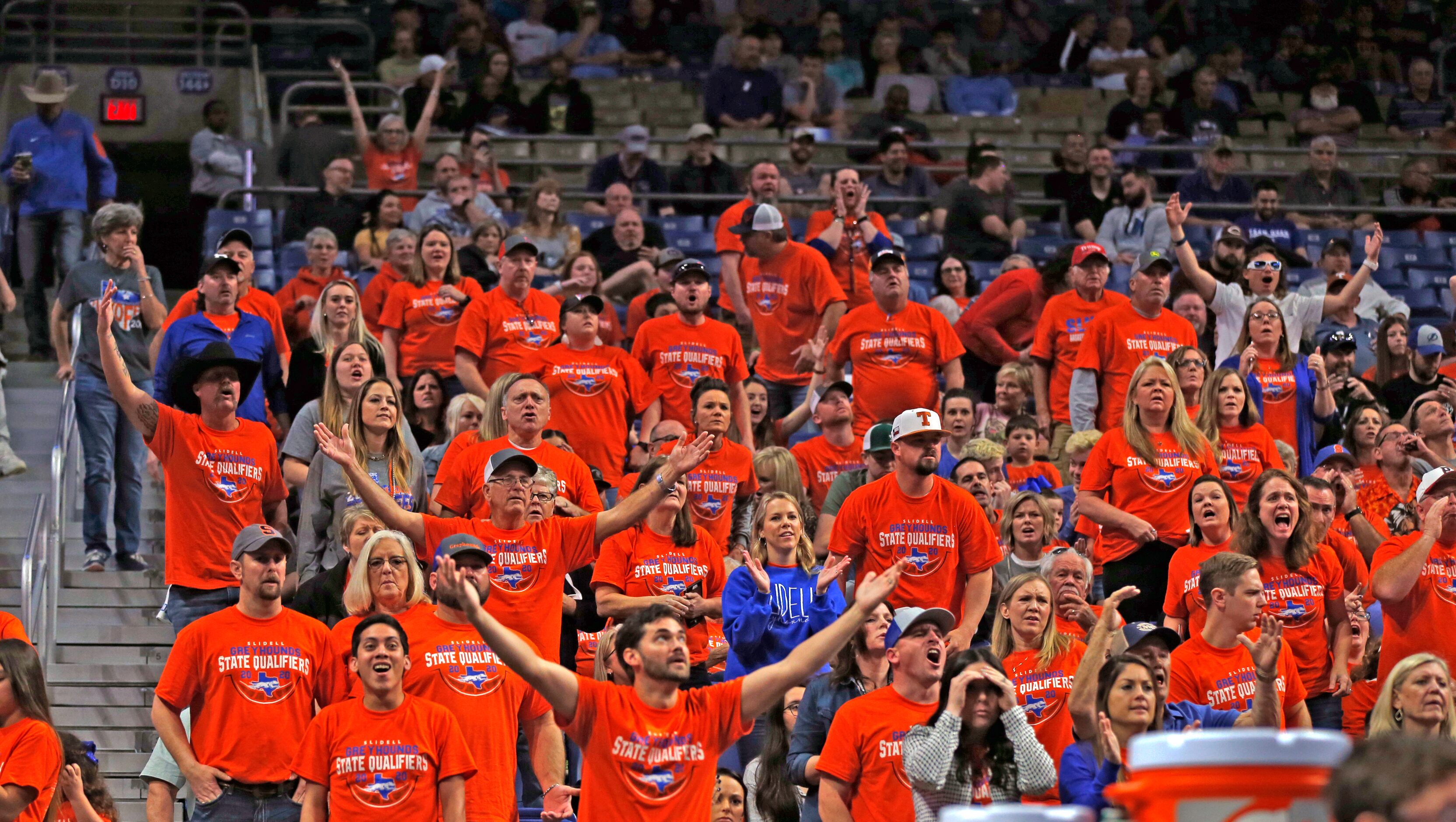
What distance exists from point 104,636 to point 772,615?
3.77 m

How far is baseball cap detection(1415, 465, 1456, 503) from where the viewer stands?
8195 mm

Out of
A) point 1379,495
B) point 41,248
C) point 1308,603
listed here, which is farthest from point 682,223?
point 1308,603

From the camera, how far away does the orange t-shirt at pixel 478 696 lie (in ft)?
22.9

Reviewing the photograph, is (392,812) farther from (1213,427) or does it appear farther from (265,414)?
(1213,427)

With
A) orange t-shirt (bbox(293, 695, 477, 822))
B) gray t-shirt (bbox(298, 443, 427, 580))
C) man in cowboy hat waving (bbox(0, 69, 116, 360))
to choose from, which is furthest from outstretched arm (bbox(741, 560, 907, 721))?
man in cowboy hat waving (bbox(0, 69, 116, 360))

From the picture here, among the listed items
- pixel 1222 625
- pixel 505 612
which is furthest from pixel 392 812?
pixel 1222 625

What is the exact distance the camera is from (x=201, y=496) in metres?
8.54

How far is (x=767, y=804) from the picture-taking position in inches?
294

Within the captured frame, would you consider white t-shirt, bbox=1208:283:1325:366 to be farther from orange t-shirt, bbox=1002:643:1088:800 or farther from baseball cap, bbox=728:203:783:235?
orange t-shirt, bbox=1002:643:1088:800

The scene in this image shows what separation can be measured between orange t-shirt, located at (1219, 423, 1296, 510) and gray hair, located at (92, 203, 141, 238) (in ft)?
19.6

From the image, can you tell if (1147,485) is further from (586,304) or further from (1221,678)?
(586,304)

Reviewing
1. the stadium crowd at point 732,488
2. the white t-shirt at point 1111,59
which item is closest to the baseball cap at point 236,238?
the stadium crowd at point 732,488

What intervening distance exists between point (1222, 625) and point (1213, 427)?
7.65 feet

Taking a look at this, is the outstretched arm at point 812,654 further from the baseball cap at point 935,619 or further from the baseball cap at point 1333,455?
the baseball cap at point 1333,455
